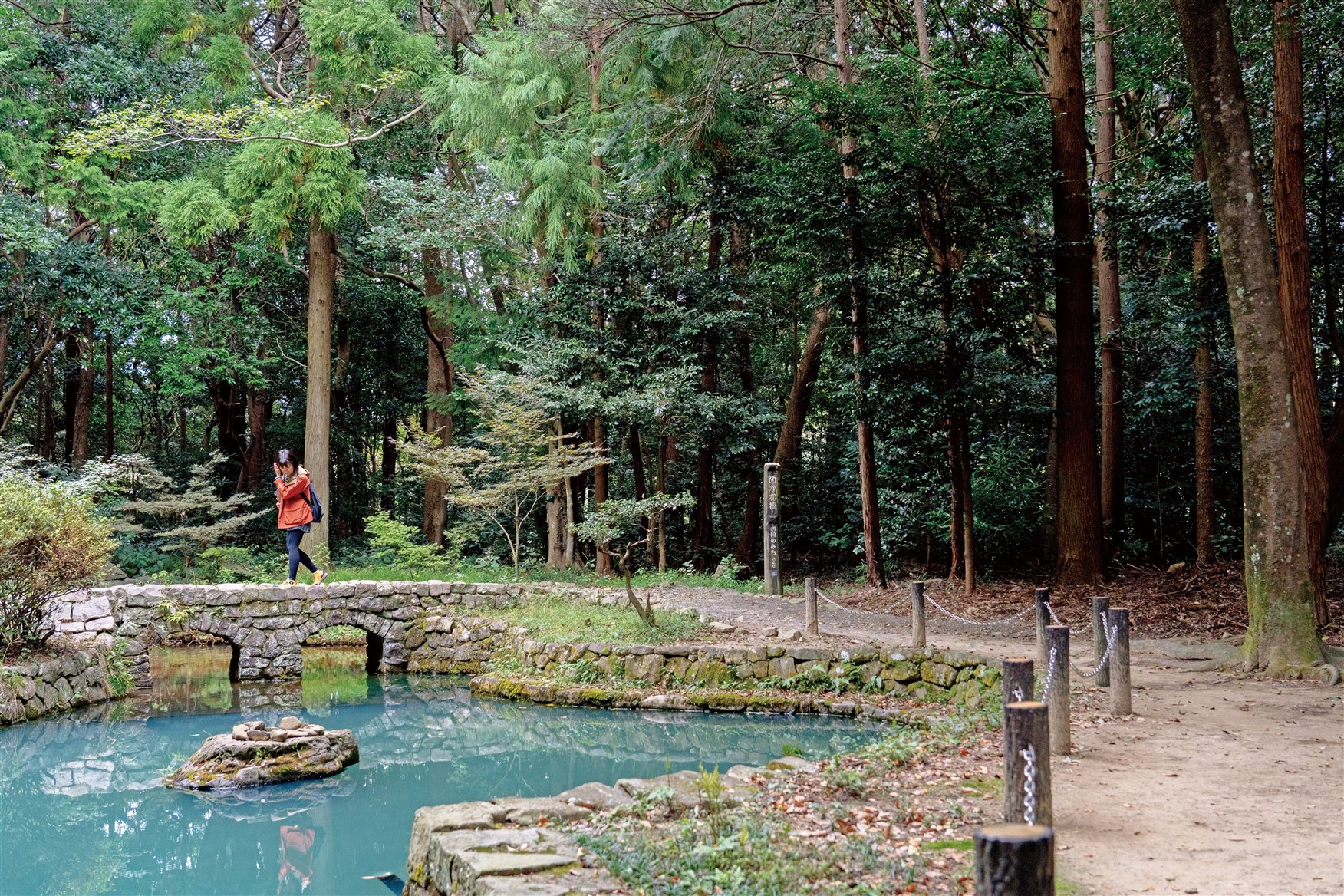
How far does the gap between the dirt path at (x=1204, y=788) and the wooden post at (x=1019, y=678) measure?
60cm

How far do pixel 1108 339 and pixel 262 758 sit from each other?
11.4 metres

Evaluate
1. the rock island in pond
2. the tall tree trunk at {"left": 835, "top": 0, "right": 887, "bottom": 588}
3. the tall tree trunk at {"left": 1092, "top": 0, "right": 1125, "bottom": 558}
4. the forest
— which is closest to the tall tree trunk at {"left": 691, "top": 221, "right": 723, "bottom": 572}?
the forest

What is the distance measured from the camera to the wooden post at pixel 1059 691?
17.7 feet

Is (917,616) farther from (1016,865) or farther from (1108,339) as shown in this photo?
(1016,865)

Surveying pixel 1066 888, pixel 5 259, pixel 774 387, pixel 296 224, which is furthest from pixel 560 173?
pixel 1066 888

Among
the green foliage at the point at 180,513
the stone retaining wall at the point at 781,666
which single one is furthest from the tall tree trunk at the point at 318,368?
the stone retaining wall at the point at 781,666

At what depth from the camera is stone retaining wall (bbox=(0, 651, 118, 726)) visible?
29.6ft

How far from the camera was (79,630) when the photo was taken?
431 inches

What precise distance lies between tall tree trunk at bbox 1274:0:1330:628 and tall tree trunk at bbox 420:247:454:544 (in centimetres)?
1340

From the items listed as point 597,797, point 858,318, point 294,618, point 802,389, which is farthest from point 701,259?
point 597,797

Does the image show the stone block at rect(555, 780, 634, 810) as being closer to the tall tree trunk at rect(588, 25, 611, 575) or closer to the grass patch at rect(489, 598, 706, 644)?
the grass patch at rect(489, 598, 706, 644)

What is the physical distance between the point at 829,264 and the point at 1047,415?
3627 millimetres

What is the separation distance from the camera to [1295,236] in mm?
7961

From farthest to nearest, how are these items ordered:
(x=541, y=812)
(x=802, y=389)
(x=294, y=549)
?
(x=802, y=389)
(x=294, y=549)
(x=541, y=812)
